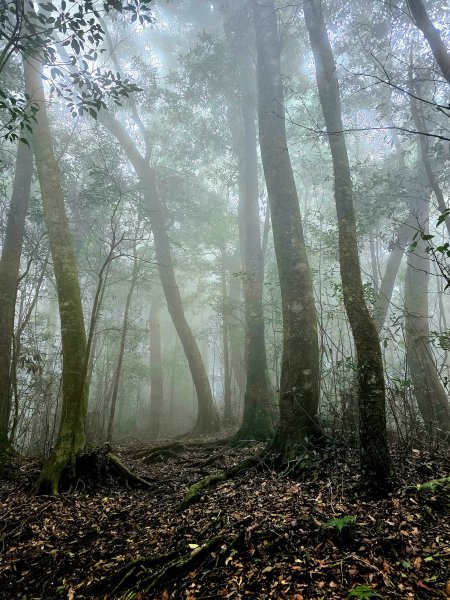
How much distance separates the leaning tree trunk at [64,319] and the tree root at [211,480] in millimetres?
1949

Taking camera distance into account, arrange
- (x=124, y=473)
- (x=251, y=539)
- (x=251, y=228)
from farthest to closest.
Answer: (x=251, y=228), (x=124, y=473), (x=251, y=539)

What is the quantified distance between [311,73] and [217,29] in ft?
15.9

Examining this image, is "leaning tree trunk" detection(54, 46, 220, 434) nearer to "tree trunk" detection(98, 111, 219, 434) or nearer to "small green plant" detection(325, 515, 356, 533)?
"tree trunk" detection(98, 111, 219, 434)

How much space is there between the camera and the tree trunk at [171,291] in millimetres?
13140

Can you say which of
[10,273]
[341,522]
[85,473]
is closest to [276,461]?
[341,522]

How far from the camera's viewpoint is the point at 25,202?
27.6ft

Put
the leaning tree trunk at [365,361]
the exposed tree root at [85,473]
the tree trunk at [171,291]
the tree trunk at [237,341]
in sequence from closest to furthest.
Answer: the leaning tree trunk at [365,361]
the exposed tree root at [85,473]
the tree trunk at [171,291]
the tree trunk at [237,341]

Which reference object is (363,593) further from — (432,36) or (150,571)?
(432,36)

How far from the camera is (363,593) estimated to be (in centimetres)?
247

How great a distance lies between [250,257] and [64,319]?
6480mm

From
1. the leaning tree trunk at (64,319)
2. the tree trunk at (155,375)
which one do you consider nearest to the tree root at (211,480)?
the leaning tree trunk at (64,319)

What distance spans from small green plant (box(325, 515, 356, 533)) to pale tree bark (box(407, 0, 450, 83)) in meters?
4.89

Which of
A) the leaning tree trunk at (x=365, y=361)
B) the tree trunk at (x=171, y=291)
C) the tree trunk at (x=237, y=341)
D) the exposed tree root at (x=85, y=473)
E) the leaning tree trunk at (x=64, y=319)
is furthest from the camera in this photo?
the tree trunk at (x=237, y=341)

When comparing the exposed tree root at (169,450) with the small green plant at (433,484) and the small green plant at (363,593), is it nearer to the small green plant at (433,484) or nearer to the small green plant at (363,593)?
the small green plant at (433,484)
